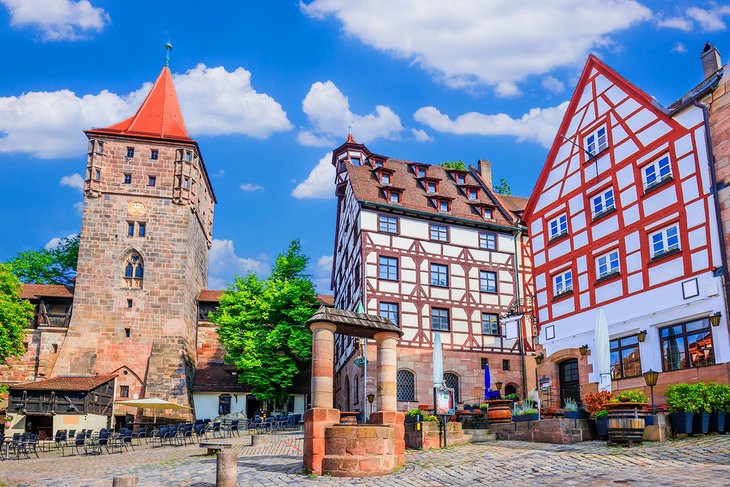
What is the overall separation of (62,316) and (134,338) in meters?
6.13

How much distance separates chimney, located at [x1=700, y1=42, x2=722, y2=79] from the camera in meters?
21.5

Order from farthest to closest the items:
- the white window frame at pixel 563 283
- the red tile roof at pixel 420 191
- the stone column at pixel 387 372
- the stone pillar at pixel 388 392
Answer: the red tile roof at pixel 420 191 < the white window frame at pixel 563 283 < the stone column at pixel 387 372 < the stone pillar at pixel 388 392

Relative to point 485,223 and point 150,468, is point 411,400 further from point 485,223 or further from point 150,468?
point 150,468

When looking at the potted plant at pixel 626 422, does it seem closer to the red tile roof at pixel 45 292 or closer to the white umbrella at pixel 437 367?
the white umbrella at pixel 437 367

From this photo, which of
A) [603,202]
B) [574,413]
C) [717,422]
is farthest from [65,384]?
[717,422]

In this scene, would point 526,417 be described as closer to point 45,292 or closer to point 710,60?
point 710,60

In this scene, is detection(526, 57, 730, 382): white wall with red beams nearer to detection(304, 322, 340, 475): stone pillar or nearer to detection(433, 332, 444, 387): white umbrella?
detection(433, 332, 444, 387): white umbrella

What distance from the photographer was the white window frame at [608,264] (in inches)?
921

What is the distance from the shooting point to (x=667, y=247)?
2134 cm

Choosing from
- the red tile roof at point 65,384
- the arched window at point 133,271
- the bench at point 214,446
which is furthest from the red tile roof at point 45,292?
the bench at point 214,446

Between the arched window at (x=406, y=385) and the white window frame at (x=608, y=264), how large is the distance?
1166 cm

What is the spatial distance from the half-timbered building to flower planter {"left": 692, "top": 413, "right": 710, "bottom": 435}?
16606mm

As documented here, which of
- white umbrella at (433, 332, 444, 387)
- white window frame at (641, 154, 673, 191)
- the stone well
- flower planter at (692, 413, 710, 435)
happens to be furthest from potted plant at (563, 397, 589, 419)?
white window frame at (641, 154, 673, 191)

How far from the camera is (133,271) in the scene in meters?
46.2
